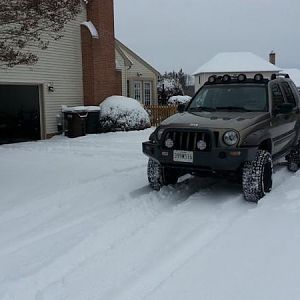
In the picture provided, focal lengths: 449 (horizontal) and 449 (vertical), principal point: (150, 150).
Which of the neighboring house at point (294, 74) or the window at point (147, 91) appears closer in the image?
the window at point (147, 91)

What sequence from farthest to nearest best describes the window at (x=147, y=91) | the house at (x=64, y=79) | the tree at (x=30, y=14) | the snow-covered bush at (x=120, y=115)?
the window at (x=147, y=91)
the snow-covered bush at (x=120, y=115)
the house at (x=64, y=79)
the tree at (x=30, y=14)

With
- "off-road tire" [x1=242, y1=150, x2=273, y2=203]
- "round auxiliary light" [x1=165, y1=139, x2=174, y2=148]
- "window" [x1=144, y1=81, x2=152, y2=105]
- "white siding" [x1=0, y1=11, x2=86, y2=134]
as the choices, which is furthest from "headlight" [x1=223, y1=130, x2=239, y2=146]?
"window" [x1=144, y1=81, x2=152, y2=105]

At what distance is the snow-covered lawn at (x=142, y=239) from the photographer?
3723mm

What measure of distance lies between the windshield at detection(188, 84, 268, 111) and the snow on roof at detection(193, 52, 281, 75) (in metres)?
38.5

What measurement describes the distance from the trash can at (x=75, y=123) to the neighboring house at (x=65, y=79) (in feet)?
2.09

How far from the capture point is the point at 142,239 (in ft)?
15.9

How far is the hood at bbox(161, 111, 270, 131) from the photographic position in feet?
20.5

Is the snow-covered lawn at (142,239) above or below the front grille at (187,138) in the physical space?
below

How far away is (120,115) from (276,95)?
9.74 meters

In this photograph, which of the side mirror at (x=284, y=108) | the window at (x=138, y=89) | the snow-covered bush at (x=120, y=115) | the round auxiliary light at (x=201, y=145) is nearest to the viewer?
the round auxiliary light at (x=201, y=145)

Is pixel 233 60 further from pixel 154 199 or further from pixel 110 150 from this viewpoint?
pixel 154 199

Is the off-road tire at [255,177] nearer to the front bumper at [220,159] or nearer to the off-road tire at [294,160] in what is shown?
the front bumper at [220,159]

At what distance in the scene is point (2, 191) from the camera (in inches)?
277

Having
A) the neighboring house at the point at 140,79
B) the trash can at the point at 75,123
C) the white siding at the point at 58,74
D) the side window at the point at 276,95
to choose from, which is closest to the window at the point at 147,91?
the neighboring house at the point at 140,79
